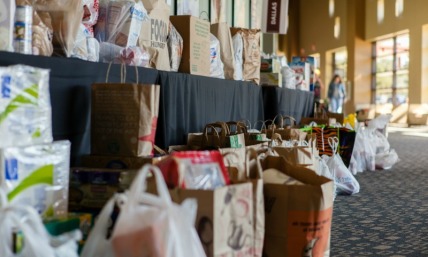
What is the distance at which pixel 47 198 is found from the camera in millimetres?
1525

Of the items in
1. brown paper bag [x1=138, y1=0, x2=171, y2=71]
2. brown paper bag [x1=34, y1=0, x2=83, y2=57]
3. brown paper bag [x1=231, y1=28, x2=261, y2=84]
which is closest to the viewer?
brown paper bag [x1=34, y1=0, x2=83, y2=57]

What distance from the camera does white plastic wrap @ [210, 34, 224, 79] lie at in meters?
3.63

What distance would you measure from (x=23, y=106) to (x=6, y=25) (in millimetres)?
325

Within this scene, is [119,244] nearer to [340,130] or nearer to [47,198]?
[47,198]

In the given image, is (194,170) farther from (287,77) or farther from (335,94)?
(335,94)

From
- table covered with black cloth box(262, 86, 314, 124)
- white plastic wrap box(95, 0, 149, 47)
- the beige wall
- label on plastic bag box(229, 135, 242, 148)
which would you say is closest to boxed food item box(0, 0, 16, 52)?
white plastic wrap box(95, 0, 149, 47)

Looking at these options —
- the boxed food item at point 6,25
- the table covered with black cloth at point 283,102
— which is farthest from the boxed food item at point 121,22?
the table covered with black cloth at point 283,102

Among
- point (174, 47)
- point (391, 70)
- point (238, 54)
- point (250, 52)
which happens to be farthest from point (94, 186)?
point (391, 70)

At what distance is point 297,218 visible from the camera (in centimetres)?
177

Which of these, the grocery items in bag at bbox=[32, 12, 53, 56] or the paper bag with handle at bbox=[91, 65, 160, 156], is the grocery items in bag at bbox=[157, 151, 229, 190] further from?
the grocery items in bag at bbox=[32, 12, 53, 56]

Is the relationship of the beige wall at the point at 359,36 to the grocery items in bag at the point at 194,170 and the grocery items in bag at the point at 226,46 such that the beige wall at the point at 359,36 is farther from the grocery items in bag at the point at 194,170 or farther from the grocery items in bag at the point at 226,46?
the grocery items in bag at the point at 194,170

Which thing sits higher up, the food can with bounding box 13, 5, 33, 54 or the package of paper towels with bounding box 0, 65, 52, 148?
the food can with bounding box 13, 5, 33, 54

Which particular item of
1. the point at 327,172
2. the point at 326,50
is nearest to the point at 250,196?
the point at 327,172

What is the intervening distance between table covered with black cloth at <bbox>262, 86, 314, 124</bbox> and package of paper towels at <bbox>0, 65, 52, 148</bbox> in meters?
3.41
